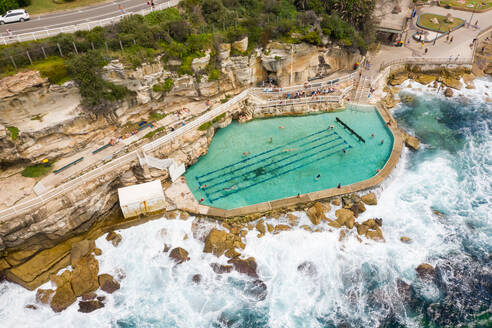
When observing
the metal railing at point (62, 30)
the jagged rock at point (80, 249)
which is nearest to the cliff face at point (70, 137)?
the jagged rock at point (80, 249)

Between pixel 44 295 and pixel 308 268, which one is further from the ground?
pixel 44 295

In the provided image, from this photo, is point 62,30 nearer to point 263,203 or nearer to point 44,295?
point 44,295

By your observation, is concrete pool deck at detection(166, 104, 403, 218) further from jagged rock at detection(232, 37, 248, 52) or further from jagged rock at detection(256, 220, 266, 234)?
jagged rock at detection(232, 37, 248, 52)

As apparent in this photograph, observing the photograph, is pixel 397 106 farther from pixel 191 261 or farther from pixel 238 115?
pixel 191 261

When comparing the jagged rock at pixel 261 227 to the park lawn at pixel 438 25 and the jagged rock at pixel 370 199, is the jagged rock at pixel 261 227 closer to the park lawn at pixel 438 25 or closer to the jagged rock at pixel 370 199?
the jagged rock at pixel 370 199

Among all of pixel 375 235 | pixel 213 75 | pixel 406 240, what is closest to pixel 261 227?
pixel 375 235
